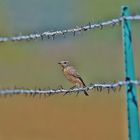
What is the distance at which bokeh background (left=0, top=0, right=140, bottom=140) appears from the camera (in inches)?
295

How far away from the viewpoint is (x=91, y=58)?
14.2 m

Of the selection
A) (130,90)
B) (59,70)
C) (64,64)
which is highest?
(59,70)

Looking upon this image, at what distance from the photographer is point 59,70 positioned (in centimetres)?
1210

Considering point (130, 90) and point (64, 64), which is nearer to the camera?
point (130, 90)

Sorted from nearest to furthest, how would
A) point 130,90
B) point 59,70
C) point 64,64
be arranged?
point 130,90
point 64,64
point 59,70

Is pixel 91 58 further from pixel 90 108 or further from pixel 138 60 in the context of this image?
pixel 90 108

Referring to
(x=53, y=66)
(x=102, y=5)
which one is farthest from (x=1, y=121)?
(x=102, y=5)

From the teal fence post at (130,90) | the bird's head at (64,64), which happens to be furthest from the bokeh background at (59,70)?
the teal fence post at (130,90)

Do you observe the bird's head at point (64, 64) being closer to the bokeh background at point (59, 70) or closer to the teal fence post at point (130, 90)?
the bokeh background at point (59, 70)

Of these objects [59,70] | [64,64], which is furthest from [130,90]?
[59,70]

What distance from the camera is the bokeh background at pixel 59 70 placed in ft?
24.5

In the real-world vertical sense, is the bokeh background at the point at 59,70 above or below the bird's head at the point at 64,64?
above

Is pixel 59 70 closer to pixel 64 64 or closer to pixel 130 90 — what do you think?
pixel 64 64

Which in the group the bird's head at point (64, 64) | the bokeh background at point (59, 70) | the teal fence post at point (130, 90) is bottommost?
the teal fence post at point (130, 90)
